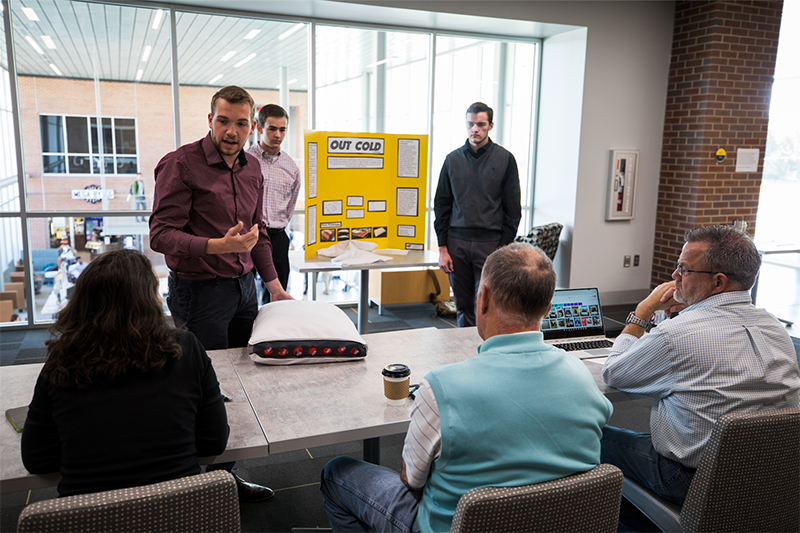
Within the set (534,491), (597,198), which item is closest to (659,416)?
(534,491)

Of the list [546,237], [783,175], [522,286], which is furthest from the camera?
[783,175]

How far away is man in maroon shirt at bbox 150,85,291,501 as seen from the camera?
7.64 ft

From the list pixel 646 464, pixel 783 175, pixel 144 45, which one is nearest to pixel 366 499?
pixel 646 464

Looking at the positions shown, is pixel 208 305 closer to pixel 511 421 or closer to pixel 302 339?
pixel 302 339

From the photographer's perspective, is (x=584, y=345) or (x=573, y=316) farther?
(x=573, y=316)

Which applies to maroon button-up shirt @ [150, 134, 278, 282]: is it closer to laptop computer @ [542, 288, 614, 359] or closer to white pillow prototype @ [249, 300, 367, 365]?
white pillow prototype @ [249, 300, 367, 365]

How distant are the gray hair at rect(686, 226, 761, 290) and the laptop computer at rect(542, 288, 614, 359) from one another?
2.37 ft

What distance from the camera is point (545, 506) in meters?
1.13

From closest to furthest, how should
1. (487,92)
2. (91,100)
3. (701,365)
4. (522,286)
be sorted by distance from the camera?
(522,286) → (701,365) → (91,100) → (487,92)

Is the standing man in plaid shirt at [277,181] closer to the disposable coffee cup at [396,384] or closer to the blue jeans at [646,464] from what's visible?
the disposable coffee cup at [396,384]

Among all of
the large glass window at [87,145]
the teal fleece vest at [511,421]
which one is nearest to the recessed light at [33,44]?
the large glass window at [87,145]

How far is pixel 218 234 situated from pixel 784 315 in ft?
19.2

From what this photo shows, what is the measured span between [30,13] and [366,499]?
471cm

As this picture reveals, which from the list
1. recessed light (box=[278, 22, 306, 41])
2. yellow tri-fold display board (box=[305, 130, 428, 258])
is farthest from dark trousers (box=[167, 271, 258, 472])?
recessed light (box=[278, 22, 306, 41])
